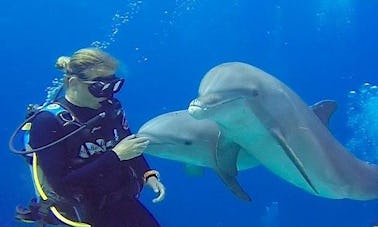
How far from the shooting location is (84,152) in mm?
4938

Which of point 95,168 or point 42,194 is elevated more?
A: point 95,168

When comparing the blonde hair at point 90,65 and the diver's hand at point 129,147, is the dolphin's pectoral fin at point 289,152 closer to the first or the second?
the diver's hand at point 129,147

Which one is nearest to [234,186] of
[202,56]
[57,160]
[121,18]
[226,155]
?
[226,155]

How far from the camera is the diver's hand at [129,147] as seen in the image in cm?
488

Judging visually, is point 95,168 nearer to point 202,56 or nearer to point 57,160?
point 57,160

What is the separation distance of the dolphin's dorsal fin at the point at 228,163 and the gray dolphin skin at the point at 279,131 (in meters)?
0.16

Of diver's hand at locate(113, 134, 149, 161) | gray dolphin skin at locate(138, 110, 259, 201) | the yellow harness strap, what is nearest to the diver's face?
diver's hand at locate(113, 134, 149, 161)

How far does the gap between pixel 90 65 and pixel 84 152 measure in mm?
706

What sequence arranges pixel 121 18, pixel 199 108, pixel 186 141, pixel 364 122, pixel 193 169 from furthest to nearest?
pixel 121 18 < pixel 364 122 < pixel 193 169 < pixel 186 141 < pixel 199 108

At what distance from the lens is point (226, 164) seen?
661 cm

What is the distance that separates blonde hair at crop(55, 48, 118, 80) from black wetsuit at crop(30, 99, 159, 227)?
26cm

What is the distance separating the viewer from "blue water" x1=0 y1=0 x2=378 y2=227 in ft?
84.3

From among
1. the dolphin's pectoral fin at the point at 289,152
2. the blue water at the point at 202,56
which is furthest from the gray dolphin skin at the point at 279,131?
the blue water at the point at 202,56

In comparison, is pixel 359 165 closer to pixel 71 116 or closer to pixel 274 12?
pixel 71 116
